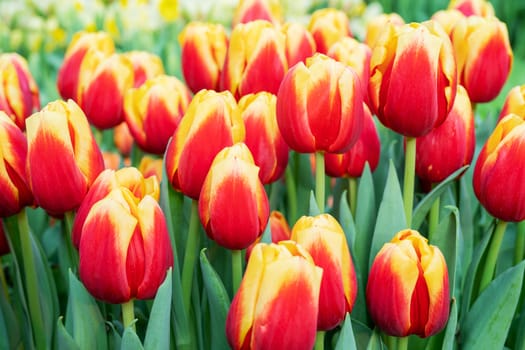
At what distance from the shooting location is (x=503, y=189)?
3.15 ft

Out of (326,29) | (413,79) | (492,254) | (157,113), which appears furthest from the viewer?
(326,29)

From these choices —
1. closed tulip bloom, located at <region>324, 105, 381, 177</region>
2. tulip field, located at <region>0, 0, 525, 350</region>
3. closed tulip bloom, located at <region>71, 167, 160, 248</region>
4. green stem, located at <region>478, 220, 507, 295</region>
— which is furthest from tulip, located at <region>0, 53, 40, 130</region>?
green stem, located at <region>478, 220, 507, 295</region>

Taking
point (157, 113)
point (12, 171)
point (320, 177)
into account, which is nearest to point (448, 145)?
point (320, 177)

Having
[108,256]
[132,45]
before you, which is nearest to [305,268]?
[108,256]

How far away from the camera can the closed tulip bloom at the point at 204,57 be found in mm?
1336

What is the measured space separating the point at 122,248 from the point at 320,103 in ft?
0.89

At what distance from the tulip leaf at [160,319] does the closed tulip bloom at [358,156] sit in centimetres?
35

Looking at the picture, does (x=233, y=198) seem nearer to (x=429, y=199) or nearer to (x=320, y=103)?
(x=320, y=103)

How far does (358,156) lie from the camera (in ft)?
3.73

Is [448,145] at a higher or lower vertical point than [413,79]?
lower

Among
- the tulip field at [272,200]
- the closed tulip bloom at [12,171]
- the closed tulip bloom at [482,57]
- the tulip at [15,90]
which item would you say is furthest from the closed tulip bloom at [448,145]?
the tulip at [15,90]

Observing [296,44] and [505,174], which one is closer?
[505,174]

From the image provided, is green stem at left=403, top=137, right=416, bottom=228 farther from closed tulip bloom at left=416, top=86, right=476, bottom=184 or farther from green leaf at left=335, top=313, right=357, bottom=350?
green leaf at left=335, top=313, right=357, bottom=350

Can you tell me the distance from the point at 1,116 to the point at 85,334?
0.88 ft
